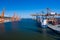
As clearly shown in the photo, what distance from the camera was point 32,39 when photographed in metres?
13.6

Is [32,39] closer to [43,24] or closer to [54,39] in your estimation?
[54,39]

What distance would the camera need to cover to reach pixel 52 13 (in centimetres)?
4262

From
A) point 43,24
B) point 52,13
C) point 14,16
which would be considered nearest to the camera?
point 43,24

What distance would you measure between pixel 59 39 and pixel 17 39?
4.32 meters

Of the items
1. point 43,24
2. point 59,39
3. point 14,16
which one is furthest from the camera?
point 14,16

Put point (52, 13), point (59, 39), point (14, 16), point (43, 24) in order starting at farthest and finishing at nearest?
point (14, 16) → point (52, 13) → point (43, 24) → point (59, 39)

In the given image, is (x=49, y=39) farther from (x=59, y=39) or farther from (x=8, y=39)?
(x=8, y=39)

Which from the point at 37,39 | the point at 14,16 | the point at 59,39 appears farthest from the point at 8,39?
the point at 14,16

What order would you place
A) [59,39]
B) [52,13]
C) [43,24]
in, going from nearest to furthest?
[59,39], [43,24], [52,13]

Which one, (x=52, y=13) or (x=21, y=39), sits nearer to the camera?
(x=21, y=39)

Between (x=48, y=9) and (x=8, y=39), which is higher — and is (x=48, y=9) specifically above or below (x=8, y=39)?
above

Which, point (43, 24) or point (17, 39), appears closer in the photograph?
point (17, 39)

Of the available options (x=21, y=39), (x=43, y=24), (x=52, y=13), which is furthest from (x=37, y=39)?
(x=52, y=13)

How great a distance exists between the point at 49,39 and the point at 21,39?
2.92 metres
